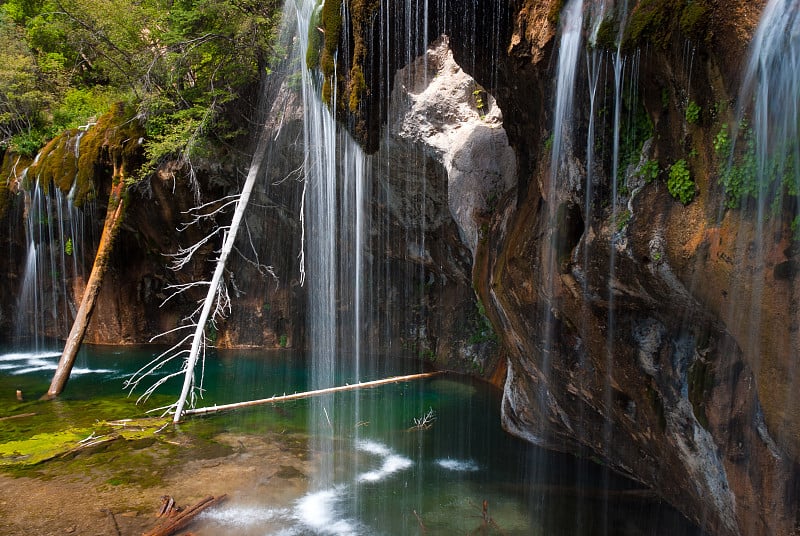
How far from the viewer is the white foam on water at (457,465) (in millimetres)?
8523

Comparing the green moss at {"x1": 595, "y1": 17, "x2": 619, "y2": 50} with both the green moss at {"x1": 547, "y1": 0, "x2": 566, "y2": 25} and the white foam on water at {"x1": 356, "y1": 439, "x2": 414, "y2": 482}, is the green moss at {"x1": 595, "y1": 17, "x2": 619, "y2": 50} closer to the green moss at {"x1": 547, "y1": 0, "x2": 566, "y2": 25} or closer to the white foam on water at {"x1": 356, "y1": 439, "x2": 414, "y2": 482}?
the green moss at {"x1": 547, "y1": 0, "x2": 566, "y2": 25}

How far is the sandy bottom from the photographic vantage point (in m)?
6.73

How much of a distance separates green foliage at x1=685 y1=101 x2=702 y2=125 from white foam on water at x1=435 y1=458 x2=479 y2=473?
20.1 ft

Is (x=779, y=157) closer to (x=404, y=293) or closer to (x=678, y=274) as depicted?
(x=678, y=274)

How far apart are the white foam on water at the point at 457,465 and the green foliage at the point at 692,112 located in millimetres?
6121

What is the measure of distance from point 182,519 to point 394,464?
3332 millimetres

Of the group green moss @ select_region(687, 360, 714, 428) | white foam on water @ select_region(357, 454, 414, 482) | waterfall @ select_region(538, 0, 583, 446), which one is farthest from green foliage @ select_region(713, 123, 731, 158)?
white foam on water @ select_region(357, 454, 414, 482)

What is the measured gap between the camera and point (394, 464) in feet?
28.7

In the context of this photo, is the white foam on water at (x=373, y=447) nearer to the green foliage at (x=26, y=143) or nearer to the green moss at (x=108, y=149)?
the green moss at (x=108, y=149)

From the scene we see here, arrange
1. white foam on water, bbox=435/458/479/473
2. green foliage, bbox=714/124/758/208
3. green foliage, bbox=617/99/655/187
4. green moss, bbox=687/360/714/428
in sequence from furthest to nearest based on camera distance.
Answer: white foam on water, bbox=435/458/479/473
green foliage, bbox=617/99/655/187
green moss, bbox=687/360/714/428
green foliage, bbox=714/124/758/208

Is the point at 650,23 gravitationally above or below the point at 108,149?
below

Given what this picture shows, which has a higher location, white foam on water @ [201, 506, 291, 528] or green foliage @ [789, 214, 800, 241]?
green foliage @ [789, 214, 800, 241]

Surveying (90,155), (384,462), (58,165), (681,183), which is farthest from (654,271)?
(58,165)

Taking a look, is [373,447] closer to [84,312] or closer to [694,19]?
[84,312]
